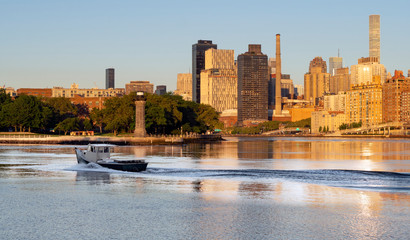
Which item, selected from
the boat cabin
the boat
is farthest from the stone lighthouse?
the boat cabin

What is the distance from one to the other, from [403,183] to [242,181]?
15.7 meters

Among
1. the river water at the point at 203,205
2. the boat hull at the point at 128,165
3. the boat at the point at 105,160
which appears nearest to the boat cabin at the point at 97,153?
the boat at the point at 105,160

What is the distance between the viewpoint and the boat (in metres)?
69.6

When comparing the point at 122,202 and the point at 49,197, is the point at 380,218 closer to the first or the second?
the point at 122,202

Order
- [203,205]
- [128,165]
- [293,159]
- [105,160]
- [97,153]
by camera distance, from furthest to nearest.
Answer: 1. [293,159]
2. [97,153]
3. [105,160]
4. [128,165]
5. [203,205]

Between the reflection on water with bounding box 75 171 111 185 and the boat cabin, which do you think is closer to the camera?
the reflection on water with bounding box 75 171 111 185

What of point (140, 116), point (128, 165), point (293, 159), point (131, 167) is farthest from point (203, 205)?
point (140, 116)

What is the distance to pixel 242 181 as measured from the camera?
60.5 metres

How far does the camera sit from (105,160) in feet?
241

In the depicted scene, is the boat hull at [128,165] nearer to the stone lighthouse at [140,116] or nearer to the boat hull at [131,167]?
the boat hull at [131,167]

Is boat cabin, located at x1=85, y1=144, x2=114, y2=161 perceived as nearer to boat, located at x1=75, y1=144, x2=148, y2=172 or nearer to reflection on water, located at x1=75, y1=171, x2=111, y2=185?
boat, located at x1=75, y1=144, x2=148, y2=172

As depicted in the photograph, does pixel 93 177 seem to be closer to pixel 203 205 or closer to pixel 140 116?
pixel 203 205

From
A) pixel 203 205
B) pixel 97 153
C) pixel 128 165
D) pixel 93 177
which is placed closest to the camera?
pixel 203 205

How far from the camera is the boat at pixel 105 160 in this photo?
228 feet
